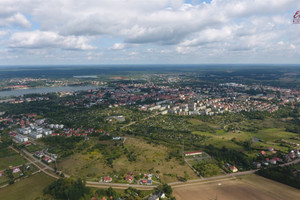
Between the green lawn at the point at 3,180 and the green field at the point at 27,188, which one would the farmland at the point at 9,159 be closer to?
the green lawn at the point at 3,180

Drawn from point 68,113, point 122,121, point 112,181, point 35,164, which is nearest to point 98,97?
point 68,113

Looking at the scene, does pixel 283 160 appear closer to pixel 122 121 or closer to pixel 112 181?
pixel 112 181

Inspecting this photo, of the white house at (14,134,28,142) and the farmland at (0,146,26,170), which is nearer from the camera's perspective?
the farmland at (0,146,26,170)

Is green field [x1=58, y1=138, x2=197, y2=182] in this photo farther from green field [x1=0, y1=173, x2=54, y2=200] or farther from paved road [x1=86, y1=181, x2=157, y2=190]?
green field [x1=0, y1=173, x2=54, y2=200]

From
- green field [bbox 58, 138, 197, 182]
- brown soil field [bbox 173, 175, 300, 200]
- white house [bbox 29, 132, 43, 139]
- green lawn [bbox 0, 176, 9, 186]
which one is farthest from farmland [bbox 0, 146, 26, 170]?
brown soil field [bbox 173, 175, 300, 200]

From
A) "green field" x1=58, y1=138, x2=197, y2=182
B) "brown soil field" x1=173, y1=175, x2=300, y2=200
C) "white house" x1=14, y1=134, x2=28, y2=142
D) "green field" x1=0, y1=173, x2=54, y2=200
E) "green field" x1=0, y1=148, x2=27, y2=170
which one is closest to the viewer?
"brown soil field" x1=173, y1=175, x2=300, y2=200

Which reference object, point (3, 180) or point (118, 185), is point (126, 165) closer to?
point (118, 185)

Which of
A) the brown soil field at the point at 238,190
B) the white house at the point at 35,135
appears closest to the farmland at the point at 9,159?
the white house at the point at 35,135
